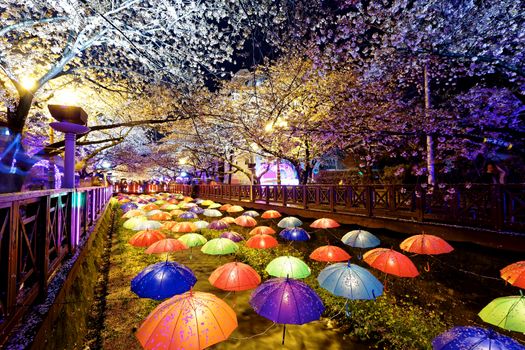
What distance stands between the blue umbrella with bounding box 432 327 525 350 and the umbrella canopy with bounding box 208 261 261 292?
445cm

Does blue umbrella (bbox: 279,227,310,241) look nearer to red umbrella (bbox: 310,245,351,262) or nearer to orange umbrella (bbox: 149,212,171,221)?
red umbrella (bbox: 310,245,351,262)

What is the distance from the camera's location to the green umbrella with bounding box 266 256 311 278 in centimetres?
866

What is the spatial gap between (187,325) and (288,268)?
5.00 meters

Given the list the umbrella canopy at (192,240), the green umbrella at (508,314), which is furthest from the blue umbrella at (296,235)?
the green umbrella at (508,314)

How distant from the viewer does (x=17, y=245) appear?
3.08 metres

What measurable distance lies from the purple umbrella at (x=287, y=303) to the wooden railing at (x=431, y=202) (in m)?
7.62

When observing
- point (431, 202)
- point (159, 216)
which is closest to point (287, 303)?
point (431, 202)

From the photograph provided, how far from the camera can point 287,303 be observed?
18.1 ft

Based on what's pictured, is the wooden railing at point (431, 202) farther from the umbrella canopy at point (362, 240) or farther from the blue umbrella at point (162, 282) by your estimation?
the blue umbrella at point (162, 282)

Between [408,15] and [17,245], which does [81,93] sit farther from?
[408,15]

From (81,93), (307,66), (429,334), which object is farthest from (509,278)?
(81,93)

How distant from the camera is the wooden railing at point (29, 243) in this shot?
2891 mm

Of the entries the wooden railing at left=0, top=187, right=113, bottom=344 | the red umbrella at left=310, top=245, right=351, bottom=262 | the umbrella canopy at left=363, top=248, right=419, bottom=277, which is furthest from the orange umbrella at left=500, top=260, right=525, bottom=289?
the wooden railing at left=0, top=187, right=113, bottom=344

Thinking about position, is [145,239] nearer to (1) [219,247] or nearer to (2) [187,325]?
(1) [219,247]
